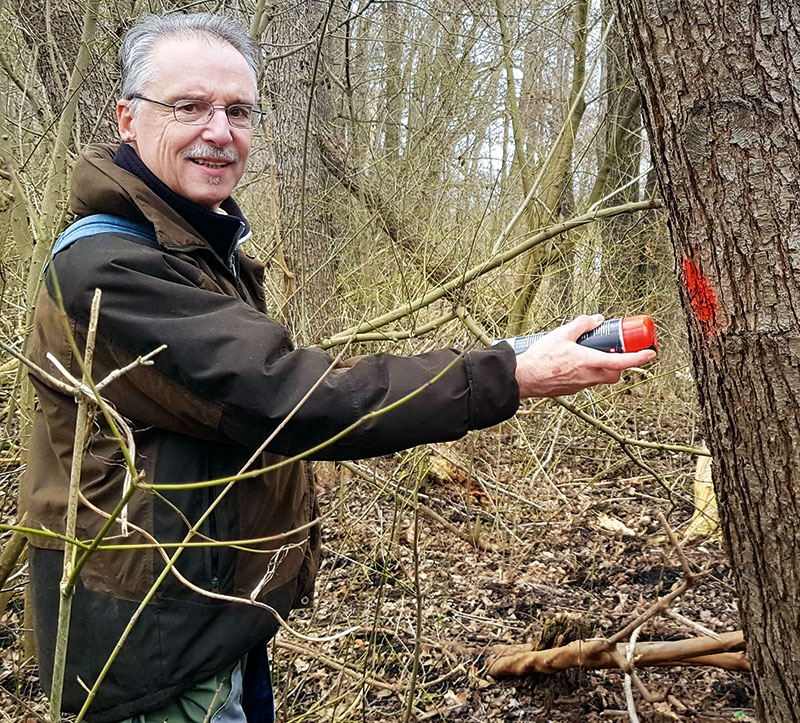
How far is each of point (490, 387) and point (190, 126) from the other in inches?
42.8

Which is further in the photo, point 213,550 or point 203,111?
point 203,111

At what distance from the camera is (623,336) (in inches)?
71.9

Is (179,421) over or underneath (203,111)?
underneath

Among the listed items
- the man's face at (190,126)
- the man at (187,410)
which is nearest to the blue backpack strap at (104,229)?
the man at (187,410)

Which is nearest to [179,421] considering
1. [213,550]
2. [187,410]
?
[187,410]

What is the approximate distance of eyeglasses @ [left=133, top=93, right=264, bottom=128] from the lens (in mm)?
2049

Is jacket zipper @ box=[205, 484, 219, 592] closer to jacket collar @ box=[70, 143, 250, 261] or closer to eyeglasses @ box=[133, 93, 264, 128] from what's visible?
jacket collar @ box=[70, 143, 250, 261]

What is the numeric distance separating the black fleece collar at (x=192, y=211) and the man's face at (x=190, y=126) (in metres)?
0.07

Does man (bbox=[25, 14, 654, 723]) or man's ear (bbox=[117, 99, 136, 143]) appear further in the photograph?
man's ear (bbox=[117, 99, 136, 143])

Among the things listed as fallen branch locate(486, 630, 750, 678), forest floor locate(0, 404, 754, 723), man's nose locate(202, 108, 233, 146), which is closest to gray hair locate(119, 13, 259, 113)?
man's nose locate(202, 108, 233, 146)

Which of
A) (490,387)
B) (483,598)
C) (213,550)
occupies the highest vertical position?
(490,387)

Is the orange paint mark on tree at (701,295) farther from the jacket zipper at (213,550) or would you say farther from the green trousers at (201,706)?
the green trousers at (201,706)

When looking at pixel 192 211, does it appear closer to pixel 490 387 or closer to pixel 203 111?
pixel 203 111

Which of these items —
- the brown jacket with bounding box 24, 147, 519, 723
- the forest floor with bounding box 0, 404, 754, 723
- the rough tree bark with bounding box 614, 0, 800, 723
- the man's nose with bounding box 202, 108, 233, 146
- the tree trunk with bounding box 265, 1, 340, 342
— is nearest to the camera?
the rough tree bark with bounding box 614, 0, 800, 723
